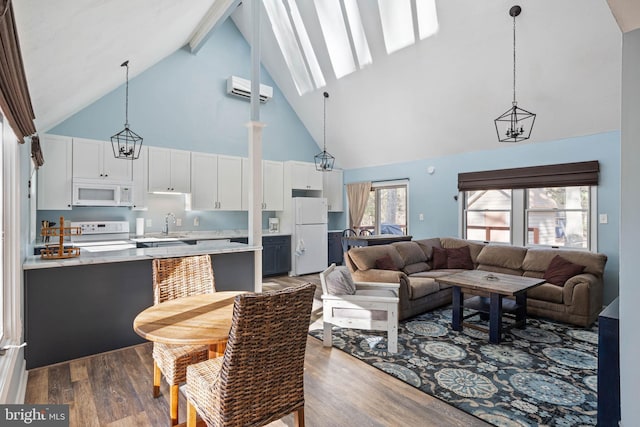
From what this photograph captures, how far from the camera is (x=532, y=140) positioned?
189 inches

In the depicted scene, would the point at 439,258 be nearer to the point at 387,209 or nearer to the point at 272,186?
the point at 387,209

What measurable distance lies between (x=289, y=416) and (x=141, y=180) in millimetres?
4231

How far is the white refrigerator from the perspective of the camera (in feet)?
20.6

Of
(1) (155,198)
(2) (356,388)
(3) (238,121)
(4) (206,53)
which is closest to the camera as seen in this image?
(2) (356,388)

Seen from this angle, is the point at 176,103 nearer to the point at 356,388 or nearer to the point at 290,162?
the point at 290,162

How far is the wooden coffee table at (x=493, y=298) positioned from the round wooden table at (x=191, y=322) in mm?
2509

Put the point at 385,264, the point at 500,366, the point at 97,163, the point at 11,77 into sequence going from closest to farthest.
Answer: the point at 11,77 → the point at 500,366 → the point at 385,264 → the point at 97,163

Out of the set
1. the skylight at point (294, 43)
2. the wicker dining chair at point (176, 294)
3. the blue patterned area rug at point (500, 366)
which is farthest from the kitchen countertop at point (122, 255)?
the skylight at point (294, 43)

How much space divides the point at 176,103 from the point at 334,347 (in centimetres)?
488

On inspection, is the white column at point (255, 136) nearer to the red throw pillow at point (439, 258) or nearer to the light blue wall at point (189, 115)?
the light blue wall at point (189, 115)

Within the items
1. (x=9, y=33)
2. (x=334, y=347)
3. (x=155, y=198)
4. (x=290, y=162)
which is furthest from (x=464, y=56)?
(x=155, y=198)

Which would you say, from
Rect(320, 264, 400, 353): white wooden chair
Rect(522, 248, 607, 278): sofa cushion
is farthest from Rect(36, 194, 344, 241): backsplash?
Rect(522, 248, 607, 278): sofa cushion

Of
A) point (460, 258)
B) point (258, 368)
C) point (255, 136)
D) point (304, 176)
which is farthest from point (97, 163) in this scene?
point (460, 258)

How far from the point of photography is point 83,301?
110 inches
